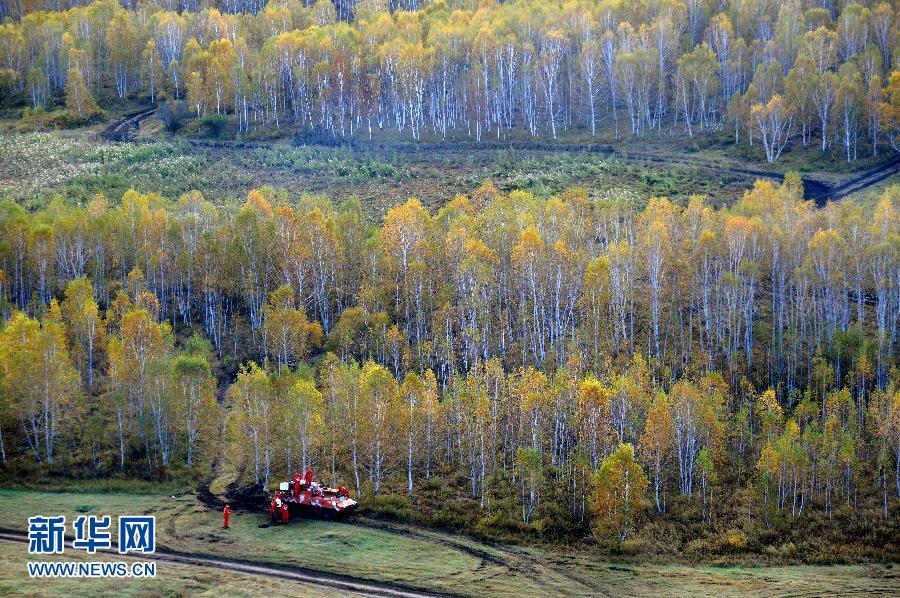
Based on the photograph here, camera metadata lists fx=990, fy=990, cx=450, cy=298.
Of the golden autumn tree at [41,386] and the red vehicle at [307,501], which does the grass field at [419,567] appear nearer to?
the red vehicle at [307,501]

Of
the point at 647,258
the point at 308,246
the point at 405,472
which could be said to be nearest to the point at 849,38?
the point at 647,258

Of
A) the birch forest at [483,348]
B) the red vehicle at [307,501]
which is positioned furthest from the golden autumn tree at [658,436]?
the red vehicle at [307,501]

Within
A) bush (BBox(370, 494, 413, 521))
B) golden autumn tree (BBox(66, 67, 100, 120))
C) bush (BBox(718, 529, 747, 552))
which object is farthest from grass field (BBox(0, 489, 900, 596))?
golden autumn tree (BBox(66, 67, 100, 120))

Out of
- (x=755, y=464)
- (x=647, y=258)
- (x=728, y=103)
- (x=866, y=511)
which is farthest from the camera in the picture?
(x=728, y=103)

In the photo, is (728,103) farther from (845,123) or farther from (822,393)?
(822,393)

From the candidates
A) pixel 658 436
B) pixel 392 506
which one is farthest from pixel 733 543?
pixel 392 506

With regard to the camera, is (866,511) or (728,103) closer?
(866,511)

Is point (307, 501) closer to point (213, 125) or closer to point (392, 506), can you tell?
point (392, 506)
